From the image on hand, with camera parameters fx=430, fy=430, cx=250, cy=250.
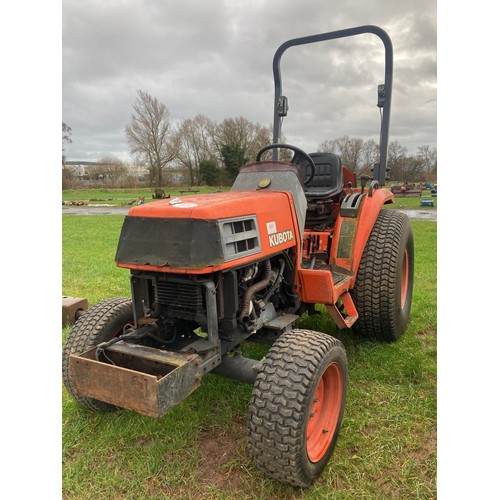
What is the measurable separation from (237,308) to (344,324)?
1145 millimetres

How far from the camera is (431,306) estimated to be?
4754 millimetres

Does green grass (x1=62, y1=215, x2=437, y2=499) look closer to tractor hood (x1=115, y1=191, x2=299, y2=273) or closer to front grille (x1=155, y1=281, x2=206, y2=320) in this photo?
front grille (x1=155, y1=281, x2=206, y2=320)

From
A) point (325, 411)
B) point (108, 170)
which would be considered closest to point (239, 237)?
point (325, 411)

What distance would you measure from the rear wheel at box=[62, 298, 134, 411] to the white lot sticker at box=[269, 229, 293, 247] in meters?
1.12

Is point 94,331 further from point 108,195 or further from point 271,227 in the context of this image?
point 108,195

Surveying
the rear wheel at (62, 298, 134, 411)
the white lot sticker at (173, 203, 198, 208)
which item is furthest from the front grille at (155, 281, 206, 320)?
the rear wheel at (62, 298, 134, 411)

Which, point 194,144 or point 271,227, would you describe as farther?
point 194,144

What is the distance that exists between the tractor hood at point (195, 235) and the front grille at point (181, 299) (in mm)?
197

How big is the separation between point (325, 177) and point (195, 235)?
204 cm

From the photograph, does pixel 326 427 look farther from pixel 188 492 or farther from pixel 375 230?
pixel 375 230

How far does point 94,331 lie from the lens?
277 cm

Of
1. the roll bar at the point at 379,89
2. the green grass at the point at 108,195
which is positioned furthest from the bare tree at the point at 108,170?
the roll bar at the point at 379,89

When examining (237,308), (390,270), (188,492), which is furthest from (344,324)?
(188,492)

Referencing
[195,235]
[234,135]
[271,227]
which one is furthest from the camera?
[234,135]
